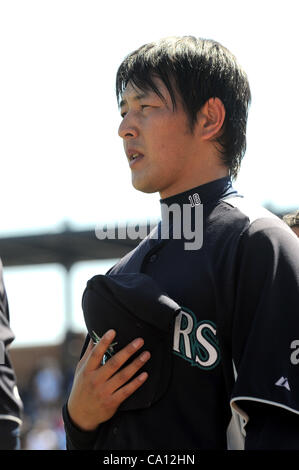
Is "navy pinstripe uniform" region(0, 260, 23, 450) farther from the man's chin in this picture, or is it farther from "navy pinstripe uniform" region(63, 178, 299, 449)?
the man's chin

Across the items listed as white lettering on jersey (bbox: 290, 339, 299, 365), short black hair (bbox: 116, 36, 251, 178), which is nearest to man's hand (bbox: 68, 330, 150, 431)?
white lettering on jersey (bbox: 290, 339, 299, 365)

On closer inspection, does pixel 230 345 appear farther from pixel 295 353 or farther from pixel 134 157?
pixel 134 157

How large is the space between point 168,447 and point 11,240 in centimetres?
1598

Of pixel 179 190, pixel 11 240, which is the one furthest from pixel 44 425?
pixel 179 190

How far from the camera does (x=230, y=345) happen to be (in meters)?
2.52

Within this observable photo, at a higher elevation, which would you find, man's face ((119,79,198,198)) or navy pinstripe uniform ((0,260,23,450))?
man's face ((119,79,198,198))

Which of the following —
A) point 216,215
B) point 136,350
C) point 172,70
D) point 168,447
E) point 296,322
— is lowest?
point 168,447

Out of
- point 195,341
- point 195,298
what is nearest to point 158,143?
point 195,298

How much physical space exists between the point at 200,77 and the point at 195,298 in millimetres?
823

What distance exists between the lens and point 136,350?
2.60 metres

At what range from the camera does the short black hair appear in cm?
291

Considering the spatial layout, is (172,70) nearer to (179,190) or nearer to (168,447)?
(179,190)

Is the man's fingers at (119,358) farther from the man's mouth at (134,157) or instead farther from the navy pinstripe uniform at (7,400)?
the navy pinstripe uniform at (7,400)
